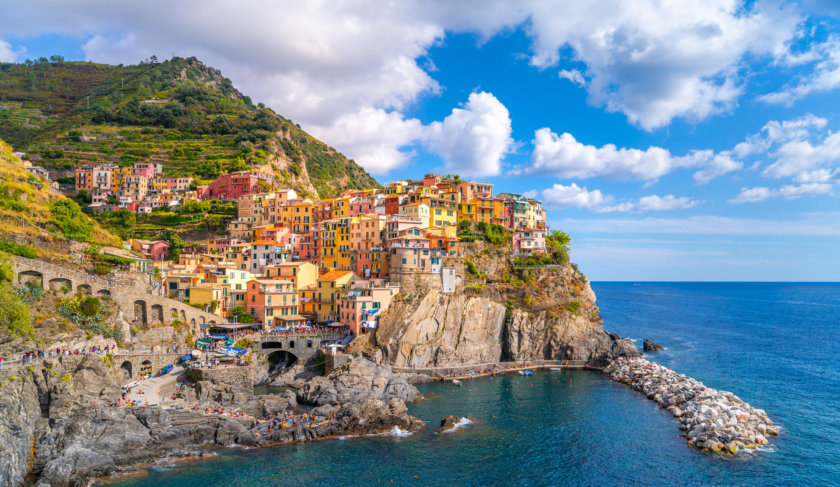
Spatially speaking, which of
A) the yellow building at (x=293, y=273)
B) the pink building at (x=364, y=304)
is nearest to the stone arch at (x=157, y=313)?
the yellow building at (x=293, y=273)

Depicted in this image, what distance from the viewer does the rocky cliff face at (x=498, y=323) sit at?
63.7 m

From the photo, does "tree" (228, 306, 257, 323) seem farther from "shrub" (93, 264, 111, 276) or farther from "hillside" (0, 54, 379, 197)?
"hillside" (0, 54, 379, 197)

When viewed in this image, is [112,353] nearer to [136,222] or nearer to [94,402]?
[94,402]

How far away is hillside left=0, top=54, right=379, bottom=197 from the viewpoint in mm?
119188

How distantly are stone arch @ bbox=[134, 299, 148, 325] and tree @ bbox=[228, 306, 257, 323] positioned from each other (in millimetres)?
10896

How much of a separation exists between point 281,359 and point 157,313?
15.6m

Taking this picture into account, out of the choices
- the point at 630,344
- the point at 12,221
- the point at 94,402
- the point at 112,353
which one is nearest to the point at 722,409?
the point at 630,344

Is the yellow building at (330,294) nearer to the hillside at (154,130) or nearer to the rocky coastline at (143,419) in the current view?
the rocky coastline at (143,419)

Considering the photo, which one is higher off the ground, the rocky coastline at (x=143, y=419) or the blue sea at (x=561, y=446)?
the rocky coastline at (x=143, y=419)

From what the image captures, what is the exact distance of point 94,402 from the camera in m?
39.0

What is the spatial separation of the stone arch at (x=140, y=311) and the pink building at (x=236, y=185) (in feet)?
170

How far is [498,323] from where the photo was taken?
69812 millimetres

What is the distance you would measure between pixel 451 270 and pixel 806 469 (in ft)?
146

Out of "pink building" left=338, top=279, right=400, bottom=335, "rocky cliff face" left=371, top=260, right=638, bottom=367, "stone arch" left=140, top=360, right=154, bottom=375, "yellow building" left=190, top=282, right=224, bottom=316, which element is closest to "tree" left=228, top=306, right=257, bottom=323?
"yellow building" left=190, top=282, right=224, bottom=316
